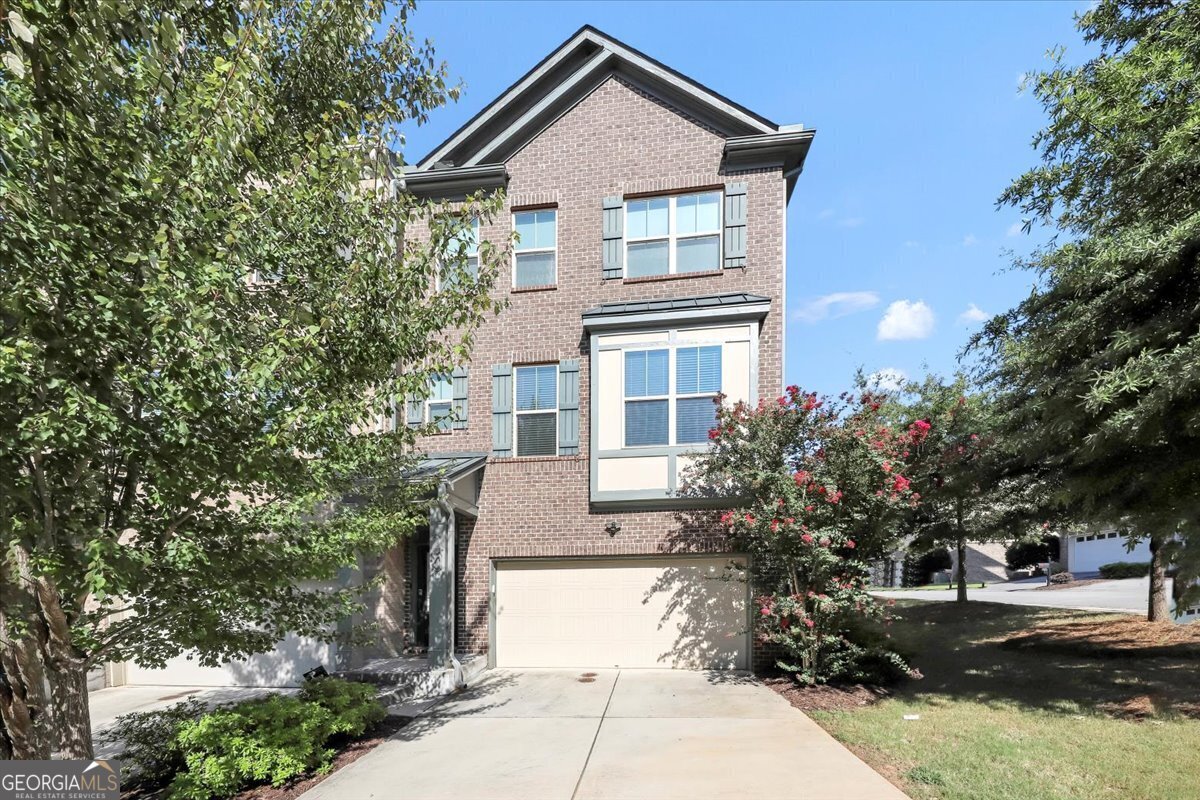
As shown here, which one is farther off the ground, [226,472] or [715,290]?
[715,290]

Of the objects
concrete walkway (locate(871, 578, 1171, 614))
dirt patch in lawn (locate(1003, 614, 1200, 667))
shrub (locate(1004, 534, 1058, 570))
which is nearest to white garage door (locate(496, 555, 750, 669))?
dirt patch in lawn (locate(1003, 614, 1200, 667))

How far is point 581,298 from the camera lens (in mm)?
11164

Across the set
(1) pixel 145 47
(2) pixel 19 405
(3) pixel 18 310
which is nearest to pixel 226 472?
(2) pixel 19 405

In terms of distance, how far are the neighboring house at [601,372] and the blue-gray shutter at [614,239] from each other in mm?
30

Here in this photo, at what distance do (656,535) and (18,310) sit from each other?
9030 millimetres

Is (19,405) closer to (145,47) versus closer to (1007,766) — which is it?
(145,47)

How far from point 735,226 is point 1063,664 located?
939 centimetres

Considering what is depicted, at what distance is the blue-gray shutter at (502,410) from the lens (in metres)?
11.1

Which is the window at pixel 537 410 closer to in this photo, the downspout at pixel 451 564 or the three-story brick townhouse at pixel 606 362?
Answer: the three-story brick townhouse at pixel 606 362

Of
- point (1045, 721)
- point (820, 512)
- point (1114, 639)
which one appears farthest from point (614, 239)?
point (1114, 639)

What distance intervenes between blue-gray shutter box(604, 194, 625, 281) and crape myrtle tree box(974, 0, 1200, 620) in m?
6.18

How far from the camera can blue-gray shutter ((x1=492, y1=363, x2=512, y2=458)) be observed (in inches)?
439

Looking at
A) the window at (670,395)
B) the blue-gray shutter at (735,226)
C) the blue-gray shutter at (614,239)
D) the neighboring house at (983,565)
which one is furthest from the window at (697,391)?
the neighboring house at (983,565)

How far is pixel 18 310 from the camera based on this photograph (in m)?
3.03
